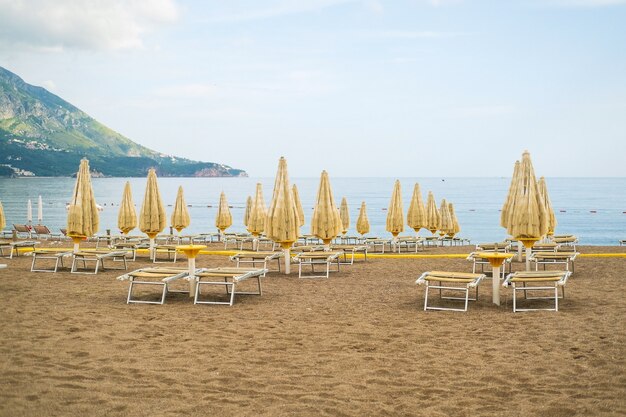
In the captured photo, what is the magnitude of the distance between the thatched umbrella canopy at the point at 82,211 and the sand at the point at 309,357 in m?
3.77

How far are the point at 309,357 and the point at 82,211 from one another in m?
9.66

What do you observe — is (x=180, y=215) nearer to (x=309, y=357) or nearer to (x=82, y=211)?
(x=82, y=211)

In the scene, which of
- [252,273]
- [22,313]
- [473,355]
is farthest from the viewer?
[252,273]

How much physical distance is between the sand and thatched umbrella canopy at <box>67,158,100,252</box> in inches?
148

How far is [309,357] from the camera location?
6.39 m

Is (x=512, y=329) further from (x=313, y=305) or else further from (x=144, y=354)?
(x=144, y=354)

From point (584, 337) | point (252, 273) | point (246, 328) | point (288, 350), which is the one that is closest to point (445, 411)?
point (288, 350)

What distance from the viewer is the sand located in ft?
16.0

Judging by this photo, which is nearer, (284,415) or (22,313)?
(284,415)

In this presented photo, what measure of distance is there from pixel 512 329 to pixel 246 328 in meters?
3.46

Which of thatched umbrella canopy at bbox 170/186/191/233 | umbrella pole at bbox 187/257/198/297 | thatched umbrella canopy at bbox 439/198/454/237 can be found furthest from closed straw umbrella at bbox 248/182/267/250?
thatched umbrella canopy at bbox 439/198/454/237

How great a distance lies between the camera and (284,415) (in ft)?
15.2

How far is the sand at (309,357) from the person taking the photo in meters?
4.86

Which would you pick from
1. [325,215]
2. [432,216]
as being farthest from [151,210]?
[432,216]
